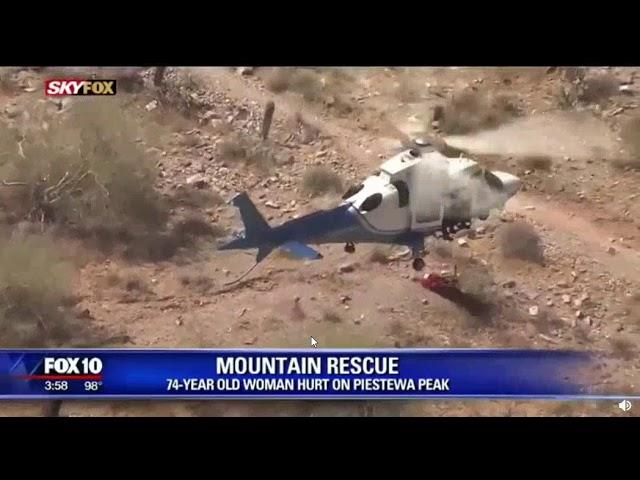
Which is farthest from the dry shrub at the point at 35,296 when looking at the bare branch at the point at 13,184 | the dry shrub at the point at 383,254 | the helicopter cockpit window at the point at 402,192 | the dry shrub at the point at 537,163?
the dry shrub at the point at 537,163

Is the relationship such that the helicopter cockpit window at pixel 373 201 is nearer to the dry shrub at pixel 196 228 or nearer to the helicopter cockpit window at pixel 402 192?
the helicopter cockpit window at pixel 402 192

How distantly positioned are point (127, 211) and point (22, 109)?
43cm

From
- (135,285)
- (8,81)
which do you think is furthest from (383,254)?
(8,81)

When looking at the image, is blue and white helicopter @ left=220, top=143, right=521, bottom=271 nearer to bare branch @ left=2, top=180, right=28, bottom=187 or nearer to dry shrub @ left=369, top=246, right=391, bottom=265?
dry shrub @ left=369, top=246, right=391, bottom=265

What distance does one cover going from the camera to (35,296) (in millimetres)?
3186

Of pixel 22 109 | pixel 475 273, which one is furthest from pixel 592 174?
pixel 22 109

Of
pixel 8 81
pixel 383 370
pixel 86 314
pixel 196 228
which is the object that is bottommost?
pixel 383 370

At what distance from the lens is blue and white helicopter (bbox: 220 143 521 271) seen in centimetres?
317

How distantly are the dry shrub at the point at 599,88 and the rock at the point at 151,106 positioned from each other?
1.24 meters

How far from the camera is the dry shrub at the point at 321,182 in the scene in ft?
10.4

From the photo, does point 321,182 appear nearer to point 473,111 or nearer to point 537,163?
point 473,111

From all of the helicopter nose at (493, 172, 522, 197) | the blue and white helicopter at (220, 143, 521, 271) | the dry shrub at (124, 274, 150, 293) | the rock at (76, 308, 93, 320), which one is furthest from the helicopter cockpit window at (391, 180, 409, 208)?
the rock at (76, 308, 93, 320)

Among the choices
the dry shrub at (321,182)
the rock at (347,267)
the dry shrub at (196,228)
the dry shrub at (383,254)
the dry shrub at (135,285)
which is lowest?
the dry shrub at (135,285)

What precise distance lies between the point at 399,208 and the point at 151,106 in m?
0.78
